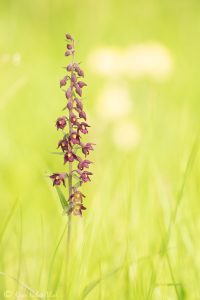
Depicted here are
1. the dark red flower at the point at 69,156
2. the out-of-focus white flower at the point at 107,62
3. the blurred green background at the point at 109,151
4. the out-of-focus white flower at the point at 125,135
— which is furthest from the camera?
the out-of-focus white flower at the point at 107,62

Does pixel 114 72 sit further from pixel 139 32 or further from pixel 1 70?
pixel 139 32

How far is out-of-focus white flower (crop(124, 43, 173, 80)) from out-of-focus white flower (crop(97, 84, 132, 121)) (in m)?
0.16

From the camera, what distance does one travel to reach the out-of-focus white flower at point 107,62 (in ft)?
16.5


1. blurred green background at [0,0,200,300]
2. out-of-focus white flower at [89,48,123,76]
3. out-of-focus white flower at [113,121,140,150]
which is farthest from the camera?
out-of-focus white flower at [89,48,123,76]

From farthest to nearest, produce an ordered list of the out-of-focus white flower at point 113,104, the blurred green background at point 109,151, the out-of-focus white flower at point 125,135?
the out-of-focus white flower at point 113,104
the out-of-focus white flower at point 125,135
the blurred green background at point 109,151

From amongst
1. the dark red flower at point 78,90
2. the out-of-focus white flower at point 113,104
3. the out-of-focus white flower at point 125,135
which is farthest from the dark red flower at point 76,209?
the out-of-focus white flower at point 113,104

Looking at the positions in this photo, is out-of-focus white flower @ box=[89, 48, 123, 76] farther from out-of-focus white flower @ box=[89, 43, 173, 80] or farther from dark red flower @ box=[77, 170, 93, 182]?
dark red flower @ box=[77, 170, 93, 182]

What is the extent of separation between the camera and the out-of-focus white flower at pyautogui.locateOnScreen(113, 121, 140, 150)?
181 inches

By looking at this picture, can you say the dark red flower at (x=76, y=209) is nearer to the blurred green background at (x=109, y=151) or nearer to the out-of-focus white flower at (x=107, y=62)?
the blurred green background at (x=109, y=151)

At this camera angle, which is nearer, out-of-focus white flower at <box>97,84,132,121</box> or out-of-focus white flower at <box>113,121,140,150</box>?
out-of-focus white flower at <box>113,121,140,150</box>

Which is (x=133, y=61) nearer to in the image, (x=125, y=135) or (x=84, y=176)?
(x=125, y=135)

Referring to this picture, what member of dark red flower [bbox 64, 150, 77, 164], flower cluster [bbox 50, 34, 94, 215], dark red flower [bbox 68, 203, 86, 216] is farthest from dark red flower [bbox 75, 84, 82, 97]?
dark red flower [bbox 68, 203, 86, 216]

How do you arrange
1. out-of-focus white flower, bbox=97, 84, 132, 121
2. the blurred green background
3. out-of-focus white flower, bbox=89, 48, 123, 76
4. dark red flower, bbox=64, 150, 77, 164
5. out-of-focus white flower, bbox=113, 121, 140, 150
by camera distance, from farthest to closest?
1. out-of-focus white flower, bbox=89, 48, 123, 76
2. out-of-focus white flower, bbox=97, 84, 132, 121
3. out-of-focus white flower, bbox=113, 121, 140, 150
4. the blurred green background
5. dark red flower, bbox=64, 150, 77, 164

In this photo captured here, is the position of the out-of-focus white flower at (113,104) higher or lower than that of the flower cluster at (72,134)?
higher
